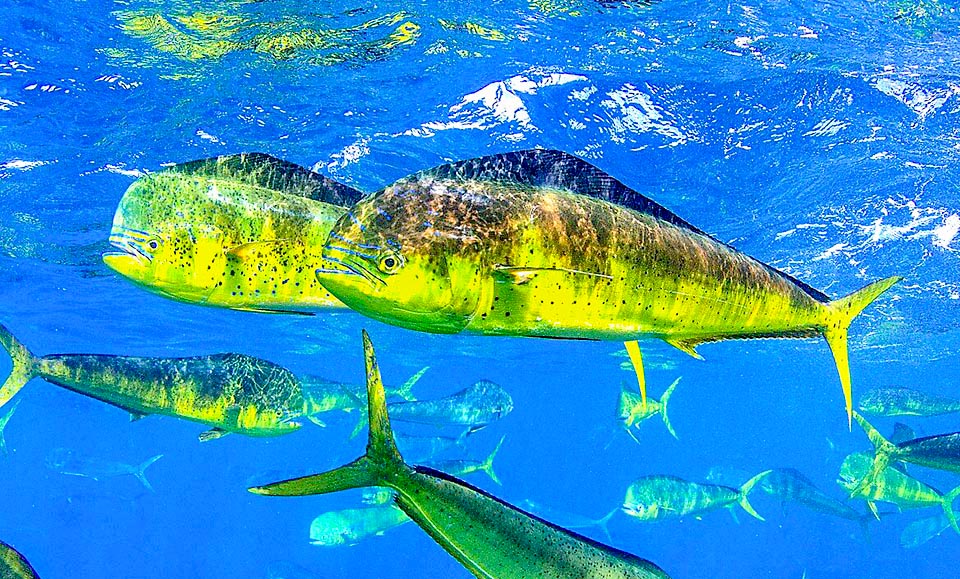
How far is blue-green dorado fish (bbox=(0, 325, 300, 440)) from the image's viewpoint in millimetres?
3746

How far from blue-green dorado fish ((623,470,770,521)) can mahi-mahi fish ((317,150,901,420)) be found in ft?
42.0

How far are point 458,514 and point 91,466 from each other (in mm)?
25171

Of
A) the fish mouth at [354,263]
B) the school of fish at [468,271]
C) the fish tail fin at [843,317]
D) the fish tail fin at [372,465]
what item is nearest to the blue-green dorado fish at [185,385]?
the school of fish at [468,271]

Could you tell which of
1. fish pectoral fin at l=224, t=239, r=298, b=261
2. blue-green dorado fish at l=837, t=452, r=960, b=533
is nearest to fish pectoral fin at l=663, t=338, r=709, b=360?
fish pectoral fin at l=224, t=239, r=298, b=261

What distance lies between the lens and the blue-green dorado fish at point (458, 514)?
2039 mm

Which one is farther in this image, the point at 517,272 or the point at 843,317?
the point at 843,317

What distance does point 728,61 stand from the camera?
1170 cm

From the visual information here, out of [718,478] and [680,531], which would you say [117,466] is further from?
[680,531]

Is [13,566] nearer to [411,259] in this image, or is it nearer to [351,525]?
[411,259]

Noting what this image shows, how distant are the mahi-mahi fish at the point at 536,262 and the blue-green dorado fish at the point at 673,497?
504 inches

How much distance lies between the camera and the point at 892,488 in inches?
366

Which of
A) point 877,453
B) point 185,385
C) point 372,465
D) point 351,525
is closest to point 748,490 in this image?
point 877,453

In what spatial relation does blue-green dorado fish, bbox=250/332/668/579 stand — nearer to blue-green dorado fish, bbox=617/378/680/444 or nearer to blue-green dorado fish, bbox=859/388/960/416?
blue-green dorado fish, bbox=617/378/680/444

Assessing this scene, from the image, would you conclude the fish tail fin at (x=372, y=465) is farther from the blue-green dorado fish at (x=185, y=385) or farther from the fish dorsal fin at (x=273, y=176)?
the blue-green dorado fish at (x=185, y=385)
